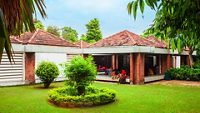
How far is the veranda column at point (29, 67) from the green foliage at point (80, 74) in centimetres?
755

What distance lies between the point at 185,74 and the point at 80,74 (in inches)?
515

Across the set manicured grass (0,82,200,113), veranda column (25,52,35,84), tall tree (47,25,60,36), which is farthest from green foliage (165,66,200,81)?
tall tree (47,25,60,36)

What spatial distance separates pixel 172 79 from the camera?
921 inches

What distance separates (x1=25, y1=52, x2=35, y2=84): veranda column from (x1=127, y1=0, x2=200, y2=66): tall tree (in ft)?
56.0

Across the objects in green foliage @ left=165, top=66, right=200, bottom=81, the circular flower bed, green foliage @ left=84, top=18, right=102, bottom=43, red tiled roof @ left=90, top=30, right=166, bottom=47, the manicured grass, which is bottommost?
the manicured grass

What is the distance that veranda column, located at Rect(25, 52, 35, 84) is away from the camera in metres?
19.3

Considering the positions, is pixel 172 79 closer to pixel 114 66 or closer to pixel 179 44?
pixel 114 66

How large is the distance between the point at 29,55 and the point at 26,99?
23.7ft

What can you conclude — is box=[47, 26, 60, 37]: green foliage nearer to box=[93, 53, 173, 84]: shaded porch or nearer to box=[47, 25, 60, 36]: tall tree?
box=[47, 25, 60, 36]: tall tree

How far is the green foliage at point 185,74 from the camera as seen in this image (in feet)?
71.5

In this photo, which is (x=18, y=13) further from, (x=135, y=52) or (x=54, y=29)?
(x=54, y=29)

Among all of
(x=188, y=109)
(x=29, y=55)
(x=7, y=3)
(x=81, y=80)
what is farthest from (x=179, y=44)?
(x=29, y=55)

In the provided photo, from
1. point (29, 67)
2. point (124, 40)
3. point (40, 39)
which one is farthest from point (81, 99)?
point (40, 39)

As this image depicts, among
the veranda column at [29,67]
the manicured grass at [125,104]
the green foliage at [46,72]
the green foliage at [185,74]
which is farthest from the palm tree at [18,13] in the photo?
the green foliage at [185,74]
